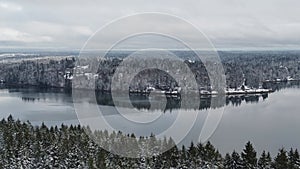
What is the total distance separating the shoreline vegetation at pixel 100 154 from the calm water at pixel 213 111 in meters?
3.49

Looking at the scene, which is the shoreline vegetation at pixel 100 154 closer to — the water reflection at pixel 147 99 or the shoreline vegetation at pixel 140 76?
the water reflection at pixel 147 99

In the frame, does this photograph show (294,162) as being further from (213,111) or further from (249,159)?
(213,111)

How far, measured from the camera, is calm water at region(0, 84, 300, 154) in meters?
13.0

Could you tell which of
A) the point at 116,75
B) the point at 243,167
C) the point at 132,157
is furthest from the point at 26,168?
the point at 116,75

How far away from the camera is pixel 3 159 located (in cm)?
800

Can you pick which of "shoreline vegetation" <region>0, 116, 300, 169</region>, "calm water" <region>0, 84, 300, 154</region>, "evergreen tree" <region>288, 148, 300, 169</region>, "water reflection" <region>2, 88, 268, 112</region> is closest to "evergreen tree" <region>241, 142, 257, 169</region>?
"shoreline vegetation" <region>0, 116, 300, 169</region>

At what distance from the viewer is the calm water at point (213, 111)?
13.0 m

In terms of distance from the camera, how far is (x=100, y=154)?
7.59m

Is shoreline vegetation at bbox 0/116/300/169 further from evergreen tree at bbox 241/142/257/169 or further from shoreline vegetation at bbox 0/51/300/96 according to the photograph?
shoreline vegetation at bbox 0/51/300/96

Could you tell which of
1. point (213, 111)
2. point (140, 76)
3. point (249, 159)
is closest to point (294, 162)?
point (249, 159)

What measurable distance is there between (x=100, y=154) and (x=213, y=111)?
10.0 m

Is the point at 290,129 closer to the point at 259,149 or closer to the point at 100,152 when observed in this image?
the point at 259,149

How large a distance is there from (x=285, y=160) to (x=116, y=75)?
16528 mm

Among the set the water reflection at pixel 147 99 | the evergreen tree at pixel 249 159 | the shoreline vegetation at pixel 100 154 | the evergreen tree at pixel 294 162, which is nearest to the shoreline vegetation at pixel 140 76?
the water reflection at pixel 147 99
